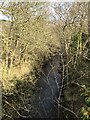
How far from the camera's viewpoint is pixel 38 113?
127 inches

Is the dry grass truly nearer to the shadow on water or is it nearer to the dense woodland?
the dense woodland

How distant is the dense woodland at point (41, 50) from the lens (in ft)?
9.84

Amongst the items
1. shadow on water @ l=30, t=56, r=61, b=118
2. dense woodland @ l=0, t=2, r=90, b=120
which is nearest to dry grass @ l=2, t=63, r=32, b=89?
dense woodland @ l=0, t=2, r=90, b=120

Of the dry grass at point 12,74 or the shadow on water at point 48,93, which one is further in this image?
the shadow on water at point 48,93

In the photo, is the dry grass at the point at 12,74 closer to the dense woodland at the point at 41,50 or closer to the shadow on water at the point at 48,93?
the dense woodland at the point at 41,50

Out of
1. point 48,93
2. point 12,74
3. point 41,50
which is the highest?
point 41,50

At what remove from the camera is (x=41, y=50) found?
10.3 ft

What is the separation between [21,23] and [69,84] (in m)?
0.87

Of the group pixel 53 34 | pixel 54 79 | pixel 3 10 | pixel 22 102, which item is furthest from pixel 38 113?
pixel 3 10

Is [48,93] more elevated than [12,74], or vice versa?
[12,74]

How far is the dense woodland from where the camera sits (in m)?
3.00

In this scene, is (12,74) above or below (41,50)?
below

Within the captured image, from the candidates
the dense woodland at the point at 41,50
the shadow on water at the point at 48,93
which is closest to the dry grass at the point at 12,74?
the dense woodland at the point at 41,50

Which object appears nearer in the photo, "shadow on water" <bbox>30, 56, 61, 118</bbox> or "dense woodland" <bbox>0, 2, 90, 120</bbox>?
"dense woodland" <bbox>0, 2, 90, 120</bbox>
